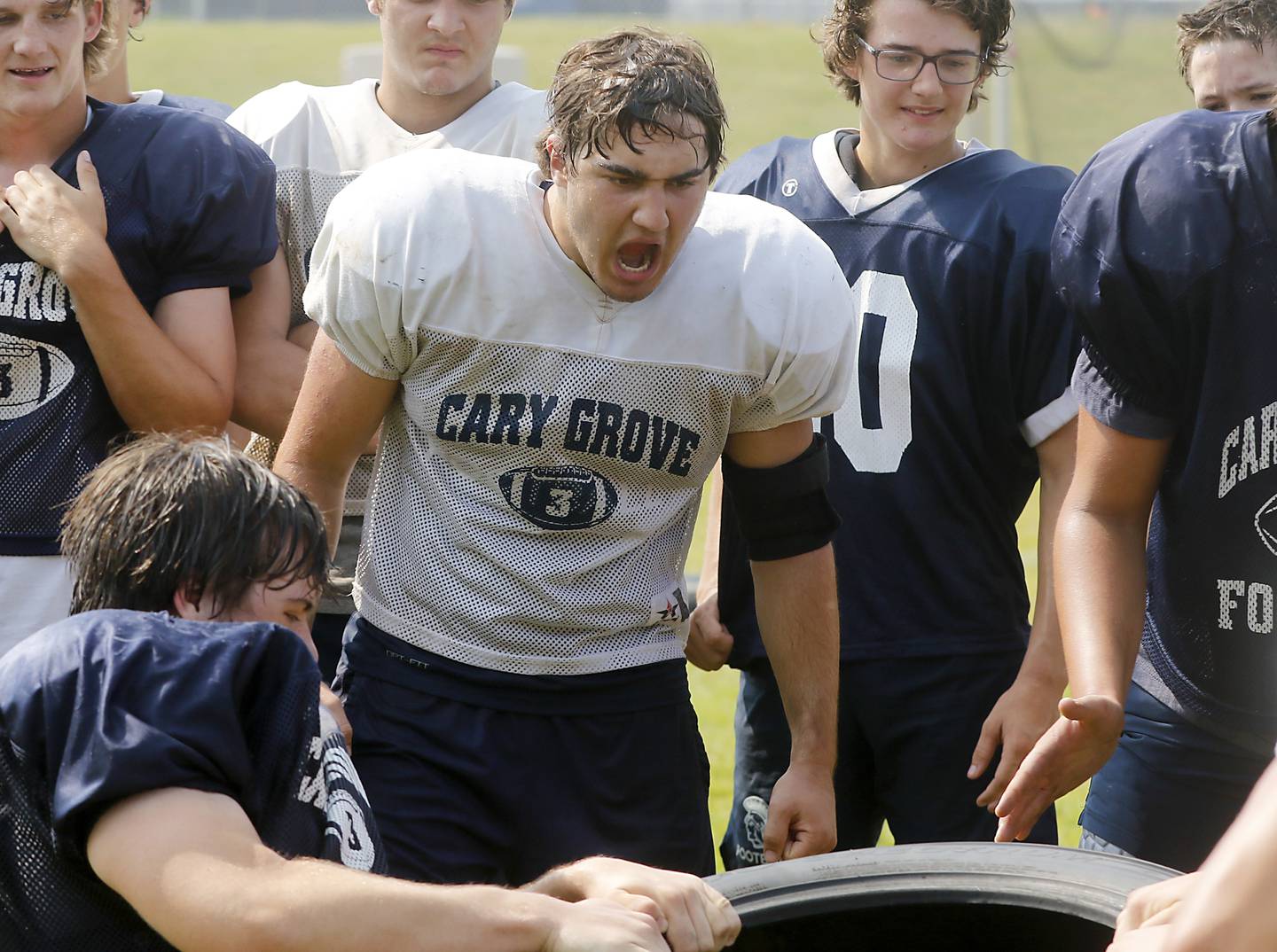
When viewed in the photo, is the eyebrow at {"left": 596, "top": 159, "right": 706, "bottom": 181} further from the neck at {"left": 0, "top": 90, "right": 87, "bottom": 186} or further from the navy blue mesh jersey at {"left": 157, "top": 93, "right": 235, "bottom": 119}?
the navy blue mesh jersey at {"left": 157, "top": 93, "right": 235, "bottom": 119}

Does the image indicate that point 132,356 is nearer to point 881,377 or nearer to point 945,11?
point 881,377

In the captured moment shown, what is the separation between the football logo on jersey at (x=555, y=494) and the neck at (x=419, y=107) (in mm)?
1095

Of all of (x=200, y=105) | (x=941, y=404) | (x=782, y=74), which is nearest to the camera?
(x=941, y=404)

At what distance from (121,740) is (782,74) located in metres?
21.9

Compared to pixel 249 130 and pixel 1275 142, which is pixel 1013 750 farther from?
pixel 249 130

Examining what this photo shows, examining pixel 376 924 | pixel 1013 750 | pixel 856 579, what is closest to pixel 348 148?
pixel 856 579

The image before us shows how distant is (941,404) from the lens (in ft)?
9.87

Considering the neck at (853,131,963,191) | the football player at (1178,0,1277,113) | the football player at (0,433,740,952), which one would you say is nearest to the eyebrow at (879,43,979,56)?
the neck at (853,131,963,191)

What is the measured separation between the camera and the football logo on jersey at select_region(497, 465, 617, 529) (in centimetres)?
251

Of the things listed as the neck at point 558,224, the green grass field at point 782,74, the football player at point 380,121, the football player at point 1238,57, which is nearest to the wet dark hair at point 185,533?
the neck at point 558,224

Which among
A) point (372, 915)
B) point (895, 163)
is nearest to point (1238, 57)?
point (895, 163)

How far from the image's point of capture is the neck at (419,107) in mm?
3322

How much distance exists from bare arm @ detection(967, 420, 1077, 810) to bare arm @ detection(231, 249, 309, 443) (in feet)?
4.38

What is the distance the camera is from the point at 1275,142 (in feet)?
7.56
